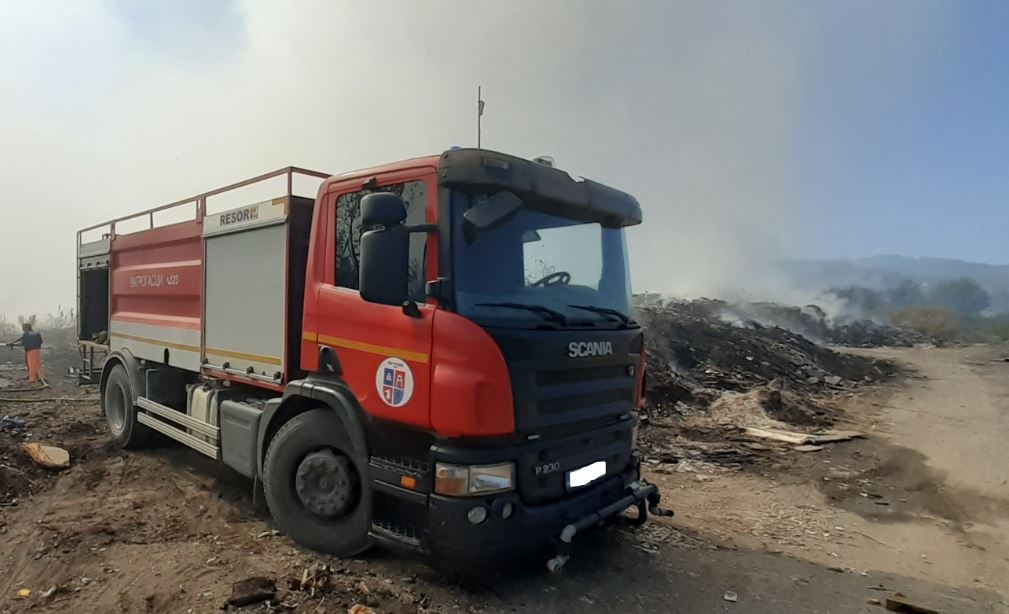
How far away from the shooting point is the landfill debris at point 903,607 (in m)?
3.72

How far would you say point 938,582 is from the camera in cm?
437

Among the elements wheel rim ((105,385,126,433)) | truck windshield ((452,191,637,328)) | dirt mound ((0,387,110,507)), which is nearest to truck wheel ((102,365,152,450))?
wheel rim ((105,385,126,433))

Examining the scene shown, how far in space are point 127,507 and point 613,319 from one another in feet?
Answer: 14.4

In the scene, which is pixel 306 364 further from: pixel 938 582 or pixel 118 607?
pixel 938 582

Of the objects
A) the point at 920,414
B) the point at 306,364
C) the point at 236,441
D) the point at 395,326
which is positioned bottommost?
the point at 920,414

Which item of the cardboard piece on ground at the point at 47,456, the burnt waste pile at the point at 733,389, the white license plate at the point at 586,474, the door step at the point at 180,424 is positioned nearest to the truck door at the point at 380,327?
the white license plate at the point at 586,474

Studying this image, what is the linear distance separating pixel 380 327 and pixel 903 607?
369 centimetres

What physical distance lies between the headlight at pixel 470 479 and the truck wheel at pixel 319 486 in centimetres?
64

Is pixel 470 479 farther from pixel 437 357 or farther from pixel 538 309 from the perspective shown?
pixel 538 309

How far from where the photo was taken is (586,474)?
381 centimetres

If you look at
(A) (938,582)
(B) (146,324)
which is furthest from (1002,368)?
(B) (146,324)

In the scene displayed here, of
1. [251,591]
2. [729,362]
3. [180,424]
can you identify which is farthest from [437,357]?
[729,362]

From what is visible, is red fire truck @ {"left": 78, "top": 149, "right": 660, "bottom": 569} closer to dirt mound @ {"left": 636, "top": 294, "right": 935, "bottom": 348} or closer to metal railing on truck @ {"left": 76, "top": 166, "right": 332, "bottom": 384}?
metal railing on truck @ {"left": 76, "top": 166, "right": 332, "bottom": 384}

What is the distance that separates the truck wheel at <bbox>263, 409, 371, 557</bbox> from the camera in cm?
388
